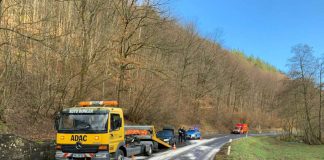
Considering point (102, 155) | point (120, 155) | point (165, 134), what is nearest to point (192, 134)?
point (165, 134)

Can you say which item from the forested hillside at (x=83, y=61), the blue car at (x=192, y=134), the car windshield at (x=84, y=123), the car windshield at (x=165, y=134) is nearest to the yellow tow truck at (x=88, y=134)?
the car windshield at (x=84, y=123)

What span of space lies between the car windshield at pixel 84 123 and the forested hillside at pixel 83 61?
2.99 metres

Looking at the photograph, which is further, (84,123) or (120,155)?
(120,155)

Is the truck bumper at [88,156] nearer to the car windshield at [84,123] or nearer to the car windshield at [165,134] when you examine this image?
the car windshield at [84,123]

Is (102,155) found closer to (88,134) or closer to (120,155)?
(88,134)

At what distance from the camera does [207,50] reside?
230ft

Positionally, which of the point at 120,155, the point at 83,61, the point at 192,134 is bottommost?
the point at 192,134

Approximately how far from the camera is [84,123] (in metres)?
14.0

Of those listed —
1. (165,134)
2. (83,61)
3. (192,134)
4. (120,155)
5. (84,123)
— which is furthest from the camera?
(192,134)

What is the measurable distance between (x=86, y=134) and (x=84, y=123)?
0.50 m

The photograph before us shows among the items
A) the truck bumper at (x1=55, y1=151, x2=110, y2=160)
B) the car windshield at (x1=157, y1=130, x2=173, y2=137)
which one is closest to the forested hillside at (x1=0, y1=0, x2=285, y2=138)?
the truck bumper at (x1=55, y1=151, x2=110, y2=160)

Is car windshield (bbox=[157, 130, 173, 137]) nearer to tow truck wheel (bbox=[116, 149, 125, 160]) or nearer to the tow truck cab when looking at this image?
tow truck wheel (bbox=[116, 149, 125, 160])

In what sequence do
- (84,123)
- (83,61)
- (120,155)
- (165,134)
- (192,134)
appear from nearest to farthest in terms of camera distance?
1. (84,123)
2. (120,155)
3. (83,61)
4. (165,134)
5. (192,134)

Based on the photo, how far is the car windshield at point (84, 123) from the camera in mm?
13844
